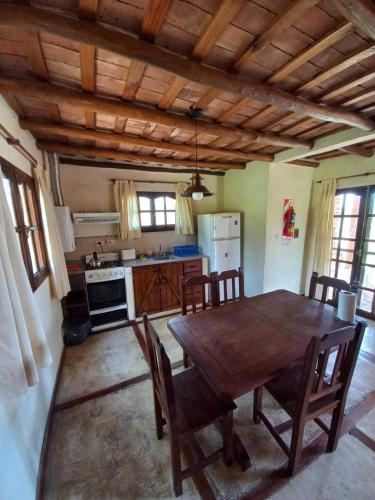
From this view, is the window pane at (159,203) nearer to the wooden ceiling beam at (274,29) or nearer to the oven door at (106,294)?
the oven door at (106,294)

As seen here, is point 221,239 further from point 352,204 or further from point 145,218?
point 352,204

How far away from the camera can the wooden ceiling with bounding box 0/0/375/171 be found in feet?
3.25

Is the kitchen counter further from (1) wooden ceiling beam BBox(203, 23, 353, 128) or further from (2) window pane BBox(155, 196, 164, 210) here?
(1) wooden ceiling beam BBox(203, 23, 353, 128)

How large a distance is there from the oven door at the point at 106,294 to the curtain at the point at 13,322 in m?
1.96

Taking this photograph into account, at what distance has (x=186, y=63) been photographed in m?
1.26

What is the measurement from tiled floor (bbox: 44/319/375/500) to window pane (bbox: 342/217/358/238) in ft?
7.36

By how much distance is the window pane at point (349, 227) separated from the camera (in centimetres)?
344

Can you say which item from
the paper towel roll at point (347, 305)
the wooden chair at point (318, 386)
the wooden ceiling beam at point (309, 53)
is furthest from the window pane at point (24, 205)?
the paper towel roll at point (347, 305)

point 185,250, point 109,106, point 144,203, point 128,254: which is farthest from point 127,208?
point 109,106

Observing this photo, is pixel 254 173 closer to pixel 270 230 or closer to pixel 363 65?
pixel 270 230

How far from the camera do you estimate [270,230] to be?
11.6 ft

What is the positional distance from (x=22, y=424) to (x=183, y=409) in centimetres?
100

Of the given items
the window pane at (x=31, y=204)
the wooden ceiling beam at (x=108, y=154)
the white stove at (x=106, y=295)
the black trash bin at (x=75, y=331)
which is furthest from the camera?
the white stove at (x=106, y=295)

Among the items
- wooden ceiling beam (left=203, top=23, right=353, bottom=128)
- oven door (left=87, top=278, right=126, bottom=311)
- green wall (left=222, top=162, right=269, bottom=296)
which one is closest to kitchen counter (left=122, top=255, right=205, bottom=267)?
oven door (left=87, top=278, right=126, bottom=311)
